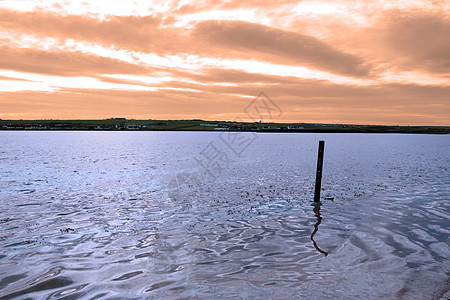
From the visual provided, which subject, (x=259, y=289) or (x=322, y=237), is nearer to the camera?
(x=259, y=289)

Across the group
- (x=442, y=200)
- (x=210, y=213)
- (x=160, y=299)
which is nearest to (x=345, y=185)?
(x=442, y=200)

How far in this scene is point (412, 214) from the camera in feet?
57.1

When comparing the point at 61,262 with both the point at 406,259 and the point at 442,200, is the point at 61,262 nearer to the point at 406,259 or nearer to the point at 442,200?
the point at 406,259

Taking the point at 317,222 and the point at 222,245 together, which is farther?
A: the point at 317,222

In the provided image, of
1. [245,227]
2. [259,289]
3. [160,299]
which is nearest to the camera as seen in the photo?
[160,299]

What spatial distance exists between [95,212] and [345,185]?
70.2 feet

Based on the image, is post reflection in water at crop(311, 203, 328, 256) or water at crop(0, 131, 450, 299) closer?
water at crop(0, 131, 450, 299)

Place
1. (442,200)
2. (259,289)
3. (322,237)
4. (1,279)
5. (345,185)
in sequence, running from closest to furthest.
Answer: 1. (259,289)
2. (1,279)
3. (322,237)
4. (442,200)
5. (345,185)

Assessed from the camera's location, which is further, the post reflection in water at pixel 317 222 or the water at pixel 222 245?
→ the post reflection in water at pixel 317 222

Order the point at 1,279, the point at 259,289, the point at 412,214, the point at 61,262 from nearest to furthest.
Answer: the point at 259,289
the point at 1,279
the point at 61,262
the point at 412,214

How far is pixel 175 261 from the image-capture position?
10766mm

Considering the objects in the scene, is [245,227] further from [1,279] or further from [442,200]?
[442,200]

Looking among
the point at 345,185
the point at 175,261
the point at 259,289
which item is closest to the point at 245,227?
the point at 175,261

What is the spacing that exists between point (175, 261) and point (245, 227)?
5.09 m
